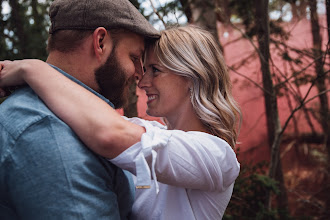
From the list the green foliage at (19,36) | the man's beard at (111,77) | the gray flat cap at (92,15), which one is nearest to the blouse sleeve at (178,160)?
the man's beard at (111,77)

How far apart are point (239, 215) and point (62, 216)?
134 inches

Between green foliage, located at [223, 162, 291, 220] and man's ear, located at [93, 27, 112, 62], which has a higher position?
man's ear, located at [93, 27, 112, 62]

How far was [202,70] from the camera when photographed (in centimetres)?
207

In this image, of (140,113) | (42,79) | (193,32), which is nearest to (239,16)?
Answer: (140,113)

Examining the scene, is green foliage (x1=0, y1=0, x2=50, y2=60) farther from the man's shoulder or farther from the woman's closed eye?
the man's shoulder

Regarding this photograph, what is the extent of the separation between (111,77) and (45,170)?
646 millimetres

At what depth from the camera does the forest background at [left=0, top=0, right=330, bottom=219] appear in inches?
133

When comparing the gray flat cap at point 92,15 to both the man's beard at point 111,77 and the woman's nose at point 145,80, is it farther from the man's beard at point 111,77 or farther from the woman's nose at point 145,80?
the woman's nose at point 145,80

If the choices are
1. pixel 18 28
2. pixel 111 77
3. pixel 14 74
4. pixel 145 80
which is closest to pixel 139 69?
pixel 145 80

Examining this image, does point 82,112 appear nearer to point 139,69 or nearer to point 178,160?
point 178,160

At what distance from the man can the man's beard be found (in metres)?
0.01

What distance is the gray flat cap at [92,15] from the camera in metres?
1.67

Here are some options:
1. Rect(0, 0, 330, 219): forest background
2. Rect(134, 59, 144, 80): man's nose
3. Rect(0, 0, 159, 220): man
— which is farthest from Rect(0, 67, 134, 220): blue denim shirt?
Rect(0, 0, 330, 219): forest background

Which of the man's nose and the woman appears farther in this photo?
the man's nose
